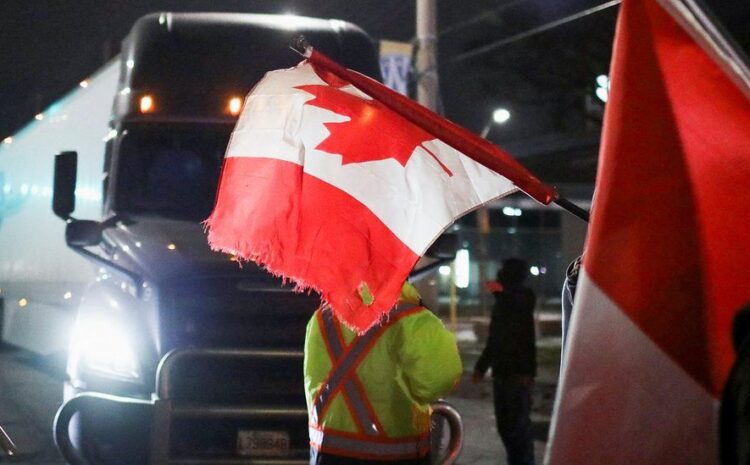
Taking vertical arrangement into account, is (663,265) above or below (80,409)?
above

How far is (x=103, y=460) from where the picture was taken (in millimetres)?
7129

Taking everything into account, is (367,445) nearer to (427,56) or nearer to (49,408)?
(49,408)

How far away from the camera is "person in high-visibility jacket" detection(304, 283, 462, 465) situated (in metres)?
4.93

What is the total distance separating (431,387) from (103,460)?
3.00 m

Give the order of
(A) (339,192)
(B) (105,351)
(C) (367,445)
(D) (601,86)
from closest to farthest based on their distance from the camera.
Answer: (A) (339,192) → (C) (367,445) → (B) (105,351) → (D) (601,86)

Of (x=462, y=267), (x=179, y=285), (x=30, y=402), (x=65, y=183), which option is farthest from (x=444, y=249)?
(x=462, y=267)

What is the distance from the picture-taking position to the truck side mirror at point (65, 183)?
7.66 meters

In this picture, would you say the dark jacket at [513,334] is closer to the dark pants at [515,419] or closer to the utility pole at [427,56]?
the dark pants at [515,419]

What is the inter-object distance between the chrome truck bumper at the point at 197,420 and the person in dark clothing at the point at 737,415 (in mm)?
4515

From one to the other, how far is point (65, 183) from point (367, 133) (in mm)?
4111

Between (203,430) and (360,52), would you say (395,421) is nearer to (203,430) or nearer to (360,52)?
(203,430)

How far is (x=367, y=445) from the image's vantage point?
5.05m

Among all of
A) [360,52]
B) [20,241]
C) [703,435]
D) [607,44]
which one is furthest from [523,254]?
[703,435]

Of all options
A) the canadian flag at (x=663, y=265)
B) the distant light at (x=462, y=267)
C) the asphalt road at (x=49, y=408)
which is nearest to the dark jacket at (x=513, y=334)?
the asphalt road at (x=49, y=408)
